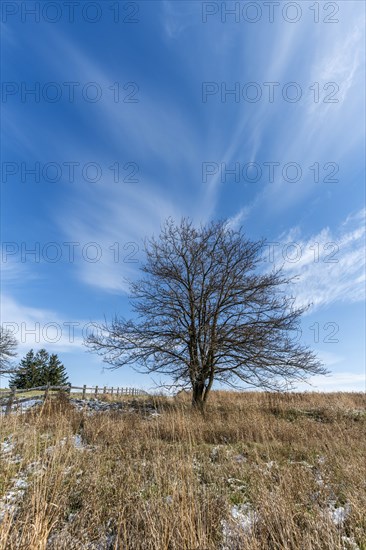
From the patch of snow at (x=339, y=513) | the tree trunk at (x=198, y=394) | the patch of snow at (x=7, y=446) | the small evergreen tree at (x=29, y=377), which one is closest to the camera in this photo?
the patch of snow at (x=339, y=513)

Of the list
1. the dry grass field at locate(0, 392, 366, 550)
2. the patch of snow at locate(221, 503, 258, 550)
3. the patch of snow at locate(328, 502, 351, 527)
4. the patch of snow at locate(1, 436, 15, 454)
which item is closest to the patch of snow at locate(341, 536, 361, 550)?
the dry grass field at locate(0, 392, 366, 550)

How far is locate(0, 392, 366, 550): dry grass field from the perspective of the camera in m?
2.81

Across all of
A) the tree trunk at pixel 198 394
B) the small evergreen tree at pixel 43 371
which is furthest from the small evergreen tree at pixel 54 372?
the tree trunk at pixel 198 394

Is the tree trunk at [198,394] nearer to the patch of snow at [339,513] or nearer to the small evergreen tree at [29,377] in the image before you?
the patch of snow at [339,513]

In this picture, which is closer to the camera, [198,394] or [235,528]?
[235,528]

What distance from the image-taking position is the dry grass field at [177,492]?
111 inches

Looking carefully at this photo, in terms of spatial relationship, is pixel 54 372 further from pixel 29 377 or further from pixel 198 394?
pixel 198 394

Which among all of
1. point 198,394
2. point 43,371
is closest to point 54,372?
point 43,371

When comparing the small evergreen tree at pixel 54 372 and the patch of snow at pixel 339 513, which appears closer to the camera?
the patch of snow at pixel 339 513

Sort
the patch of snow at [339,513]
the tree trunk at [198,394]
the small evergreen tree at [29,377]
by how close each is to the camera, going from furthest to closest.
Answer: the small evergreen tree at [29,377] < the tree trunk at [198,394] < the patch of snow at [339,513]

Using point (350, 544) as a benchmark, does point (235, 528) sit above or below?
above

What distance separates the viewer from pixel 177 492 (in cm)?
335

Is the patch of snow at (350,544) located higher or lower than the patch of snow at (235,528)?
lower

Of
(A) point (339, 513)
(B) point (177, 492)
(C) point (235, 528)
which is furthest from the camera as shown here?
(A) point (339, 513)
